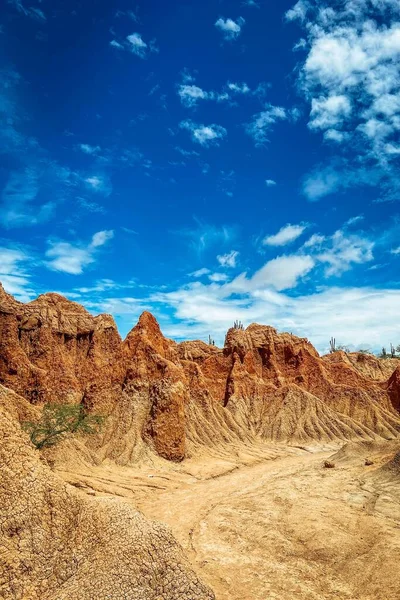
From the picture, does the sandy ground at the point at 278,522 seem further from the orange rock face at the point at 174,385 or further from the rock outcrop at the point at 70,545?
the orange rock face at the point at 174,385

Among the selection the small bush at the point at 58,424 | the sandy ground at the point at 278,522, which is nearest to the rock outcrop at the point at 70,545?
the sandy ground at the point at 278,522

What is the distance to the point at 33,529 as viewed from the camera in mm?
10266

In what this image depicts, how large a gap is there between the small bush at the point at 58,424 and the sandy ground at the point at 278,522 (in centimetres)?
326

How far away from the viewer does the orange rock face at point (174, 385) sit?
125 feet

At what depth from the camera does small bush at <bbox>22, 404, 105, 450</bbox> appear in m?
27.7

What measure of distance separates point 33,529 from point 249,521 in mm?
14292

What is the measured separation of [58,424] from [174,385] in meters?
14.0

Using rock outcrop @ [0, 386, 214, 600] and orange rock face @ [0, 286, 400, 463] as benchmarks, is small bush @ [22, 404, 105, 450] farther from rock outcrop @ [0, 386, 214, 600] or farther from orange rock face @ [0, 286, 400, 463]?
rock outcrop @ [0, 386, 214, 600]

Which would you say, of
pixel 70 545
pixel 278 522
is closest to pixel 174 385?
pixel 278 522

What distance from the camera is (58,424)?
98.6 ft

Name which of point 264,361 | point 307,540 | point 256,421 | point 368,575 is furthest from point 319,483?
point 264,361

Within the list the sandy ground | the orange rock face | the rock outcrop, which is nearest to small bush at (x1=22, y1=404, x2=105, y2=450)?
the orange rock face

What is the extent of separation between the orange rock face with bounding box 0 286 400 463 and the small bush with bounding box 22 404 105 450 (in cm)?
171

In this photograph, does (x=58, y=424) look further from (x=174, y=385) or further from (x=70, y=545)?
(x=70, y=545)
